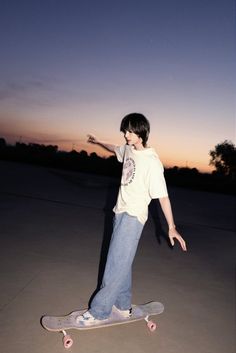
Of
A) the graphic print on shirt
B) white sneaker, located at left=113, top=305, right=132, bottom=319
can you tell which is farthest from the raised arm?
white sneaker, located at left=113, top=305, right=132, bottom=319

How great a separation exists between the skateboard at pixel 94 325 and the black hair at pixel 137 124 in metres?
1.64

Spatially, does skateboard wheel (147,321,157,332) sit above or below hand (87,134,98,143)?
below

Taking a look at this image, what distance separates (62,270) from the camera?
4.04m

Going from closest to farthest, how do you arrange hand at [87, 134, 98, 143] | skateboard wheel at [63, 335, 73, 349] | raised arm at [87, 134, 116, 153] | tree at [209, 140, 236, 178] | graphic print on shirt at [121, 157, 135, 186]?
skateboard wheel at [63, 335, 73, 349] → graphic print on shirt at [121, 157, 135, 186] → raised arm at [87, 134, 116, 153] → hand at [87, 134, 98, 143] → tree at [209, 140, 236, 178]

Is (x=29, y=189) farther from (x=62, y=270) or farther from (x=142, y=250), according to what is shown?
(x=62, y=270)

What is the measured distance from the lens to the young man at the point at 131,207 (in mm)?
2609

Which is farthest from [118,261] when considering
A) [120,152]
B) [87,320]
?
→ [120,152]

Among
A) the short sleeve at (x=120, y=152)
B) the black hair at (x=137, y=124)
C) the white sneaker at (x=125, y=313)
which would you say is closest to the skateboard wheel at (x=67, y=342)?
the white sneaker at (x=125, y=313)

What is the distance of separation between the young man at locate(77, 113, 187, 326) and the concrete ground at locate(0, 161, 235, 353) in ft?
1.11

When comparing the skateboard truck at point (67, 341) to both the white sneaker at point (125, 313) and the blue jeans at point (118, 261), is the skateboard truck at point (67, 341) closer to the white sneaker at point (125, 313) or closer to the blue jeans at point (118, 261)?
the blue jeans at point (118, 261)

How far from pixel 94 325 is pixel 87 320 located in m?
0.07

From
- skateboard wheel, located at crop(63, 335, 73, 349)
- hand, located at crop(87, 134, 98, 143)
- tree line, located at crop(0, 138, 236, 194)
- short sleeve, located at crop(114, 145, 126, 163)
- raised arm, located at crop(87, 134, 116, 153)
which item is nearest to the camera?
skateboard wheel, located at crop(63, 335, 73, 349)

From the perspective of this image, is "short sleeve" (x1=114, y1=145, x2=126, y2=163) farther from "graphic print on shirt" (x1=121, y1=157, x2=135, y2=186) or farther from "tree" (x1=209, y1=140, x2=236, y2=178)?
"tree" (x1=209, y1=140, x2=236, y2=178)

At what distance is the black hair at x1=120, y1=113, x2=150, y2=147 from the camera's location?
8.56 ft
